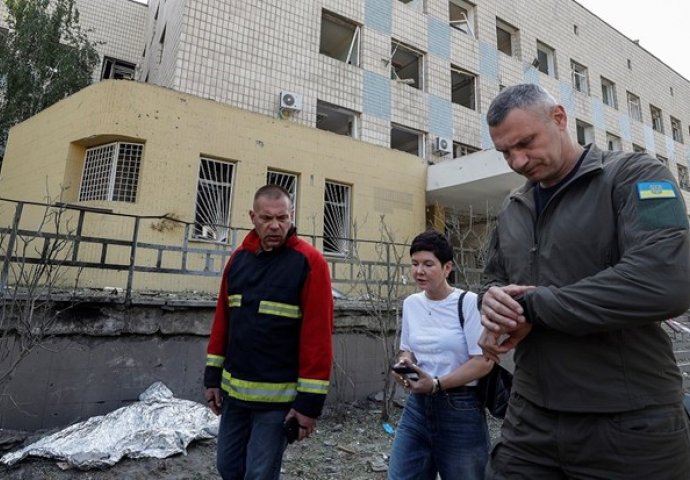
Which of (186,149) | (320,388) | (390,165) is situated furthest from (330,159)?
A: (320,388)

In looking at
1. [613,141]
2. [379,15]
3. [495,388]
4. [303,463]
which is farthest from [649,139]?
[495,388]

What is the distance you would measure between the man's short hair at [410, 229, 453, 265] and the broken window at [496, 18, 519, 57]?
15.6 meters

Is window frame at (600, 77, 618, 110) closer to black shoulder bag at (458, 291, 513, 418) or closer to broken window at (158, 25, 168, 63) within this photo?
broken window at (158, 25, 168, 63)

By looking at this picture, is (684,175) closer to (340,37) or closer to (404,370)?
(340,37)

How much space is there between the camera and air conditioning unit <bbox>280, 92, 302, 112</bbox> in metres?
9.95

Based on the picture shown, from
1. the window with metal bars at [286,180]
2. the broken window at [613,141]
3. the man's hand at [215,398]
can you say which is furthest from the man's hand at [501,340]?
the broken window at [613,141]

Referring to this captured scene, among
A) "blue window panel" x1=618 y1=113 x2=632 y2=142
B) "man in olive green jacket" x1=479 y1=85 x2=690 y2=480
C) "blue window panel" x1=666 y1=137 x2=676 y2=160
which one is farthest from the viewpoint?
"blue window panel" x1=666 y1=137 x2=676 y2=160

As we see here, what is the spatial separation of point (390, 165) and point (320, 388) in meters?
9.14

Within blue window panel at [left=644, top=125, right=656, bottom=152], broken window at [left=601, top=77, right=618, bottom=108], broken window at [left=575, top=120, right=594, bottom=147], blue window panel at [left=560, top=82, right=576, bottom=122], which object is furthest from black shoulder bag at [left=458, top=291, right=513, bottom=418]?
blue window panel at [left=644, top=125, right=656, bottom=152]

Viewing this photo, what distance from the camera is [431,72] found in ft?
42.3

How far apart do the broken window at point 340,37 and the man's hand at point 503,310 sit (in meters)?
11.6

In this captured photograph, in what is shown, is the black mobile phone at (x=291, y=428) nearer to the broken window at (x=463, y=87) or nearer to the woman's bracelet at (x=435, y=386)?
the woman's bracelet at (x=435, y=386)

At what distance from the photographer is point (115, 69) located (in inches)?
578

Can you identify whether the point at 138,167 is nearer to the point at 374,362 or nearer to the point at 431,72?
the point at 374,362
